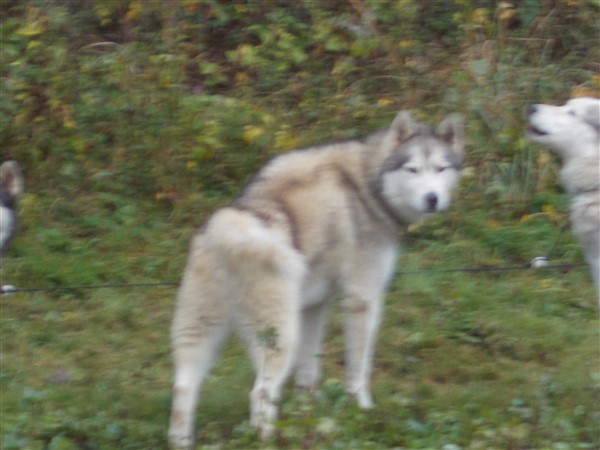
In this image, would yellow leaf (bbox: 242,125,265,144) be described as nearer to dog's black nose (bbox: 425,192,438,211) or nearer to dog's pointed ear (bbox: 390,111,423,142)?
dog's pointed ear (bbox: 390,111,423,142)

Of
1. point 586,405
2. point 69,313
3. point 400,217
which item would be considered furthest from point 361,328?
point 69,313

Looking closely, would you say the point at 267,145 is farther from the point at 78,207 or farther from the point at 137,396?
the point at 137,396

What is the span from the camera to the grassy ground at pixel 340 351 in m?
4.72

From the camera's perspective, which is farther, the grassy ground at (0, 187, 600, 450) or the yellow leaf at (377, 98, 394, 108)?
the yellow leaf at (377, 98, 394, 108)

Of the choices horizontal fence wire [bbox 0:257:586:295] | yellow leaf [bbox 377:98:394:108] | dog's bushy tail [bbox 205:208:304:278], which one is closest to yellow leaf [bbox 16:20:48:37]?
horizontal fence wire [bbox 0:257:586:295]

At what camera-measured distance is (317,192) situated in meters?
4.98

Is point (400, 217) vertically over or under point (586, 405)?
over

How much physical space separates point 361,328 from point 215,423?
2.66ft

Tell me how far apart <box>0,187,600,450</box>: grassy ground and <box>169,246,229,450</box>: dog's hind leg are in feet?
0.64

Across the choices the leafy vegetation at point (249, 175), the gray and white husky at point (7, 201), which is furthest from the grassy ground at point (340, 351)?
the gray and white husky at point (7, 201)

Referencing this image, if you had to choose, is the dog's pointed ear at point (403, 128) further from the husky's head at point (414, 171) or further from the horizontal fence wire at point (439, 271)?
the horizontal fence wire at point (439, 271)

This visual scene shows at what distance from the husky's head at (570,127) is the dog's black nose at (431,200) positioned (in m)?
0.82

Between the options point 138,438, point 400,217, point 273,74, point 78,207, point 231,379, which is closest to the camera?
point 138,438

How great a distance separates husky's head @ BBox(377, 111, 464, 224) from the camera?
5039mm
